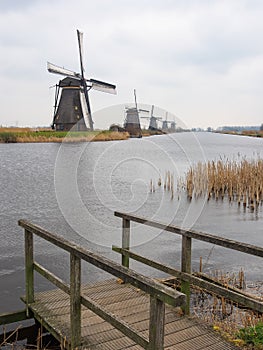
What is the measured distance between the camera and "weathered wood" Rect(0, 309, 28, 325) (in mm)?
3787

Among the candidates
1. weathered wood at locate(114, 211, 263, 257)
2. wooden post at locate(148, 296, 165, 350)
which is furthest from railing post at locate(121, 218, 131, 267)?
wooden post at locate(148, 296, 165, 350)

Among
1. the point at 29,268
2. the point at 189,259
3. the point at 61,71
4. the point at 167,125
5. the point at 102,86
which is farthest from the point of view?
the point at 102,86

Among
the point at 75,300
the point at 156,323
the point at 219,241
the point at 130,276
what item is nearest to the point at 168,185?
the point at 219,241

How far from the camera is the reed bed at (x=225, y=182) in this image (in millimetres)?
12477

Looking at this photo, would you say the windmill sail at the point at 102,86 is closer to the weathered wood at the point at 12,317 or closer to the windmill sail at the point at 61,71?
the windmill sail at the point at 61,71

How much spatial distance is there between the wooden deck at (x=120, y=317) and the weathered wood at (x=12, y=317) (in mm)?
142

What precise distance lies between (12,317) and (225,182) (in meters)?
10.3

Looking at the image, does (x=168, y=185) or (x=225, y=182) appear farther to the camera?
(x=168, y=185)

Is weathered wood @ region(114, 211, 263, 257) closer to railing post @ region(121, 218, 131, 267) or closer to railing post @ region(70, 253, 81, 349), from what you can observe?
railing post @ region(121, 218, 131, 267)

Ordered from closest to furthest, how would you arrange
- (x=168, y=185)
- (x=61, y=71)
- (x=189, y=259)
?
(x=189, y=259) → (x=168, y=185) → (x=61, y=71)

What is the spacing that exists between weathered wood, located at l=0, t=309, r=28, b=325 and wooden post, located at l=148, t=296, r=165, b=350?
192cm

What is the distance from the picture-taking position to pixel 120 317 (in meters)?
3.32

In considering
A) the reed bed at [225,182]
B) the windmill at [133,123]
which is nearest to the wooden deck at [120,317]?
the windmill at [133,123]

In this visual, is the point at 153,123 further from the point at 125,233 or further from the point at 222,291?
the point at 222,291
